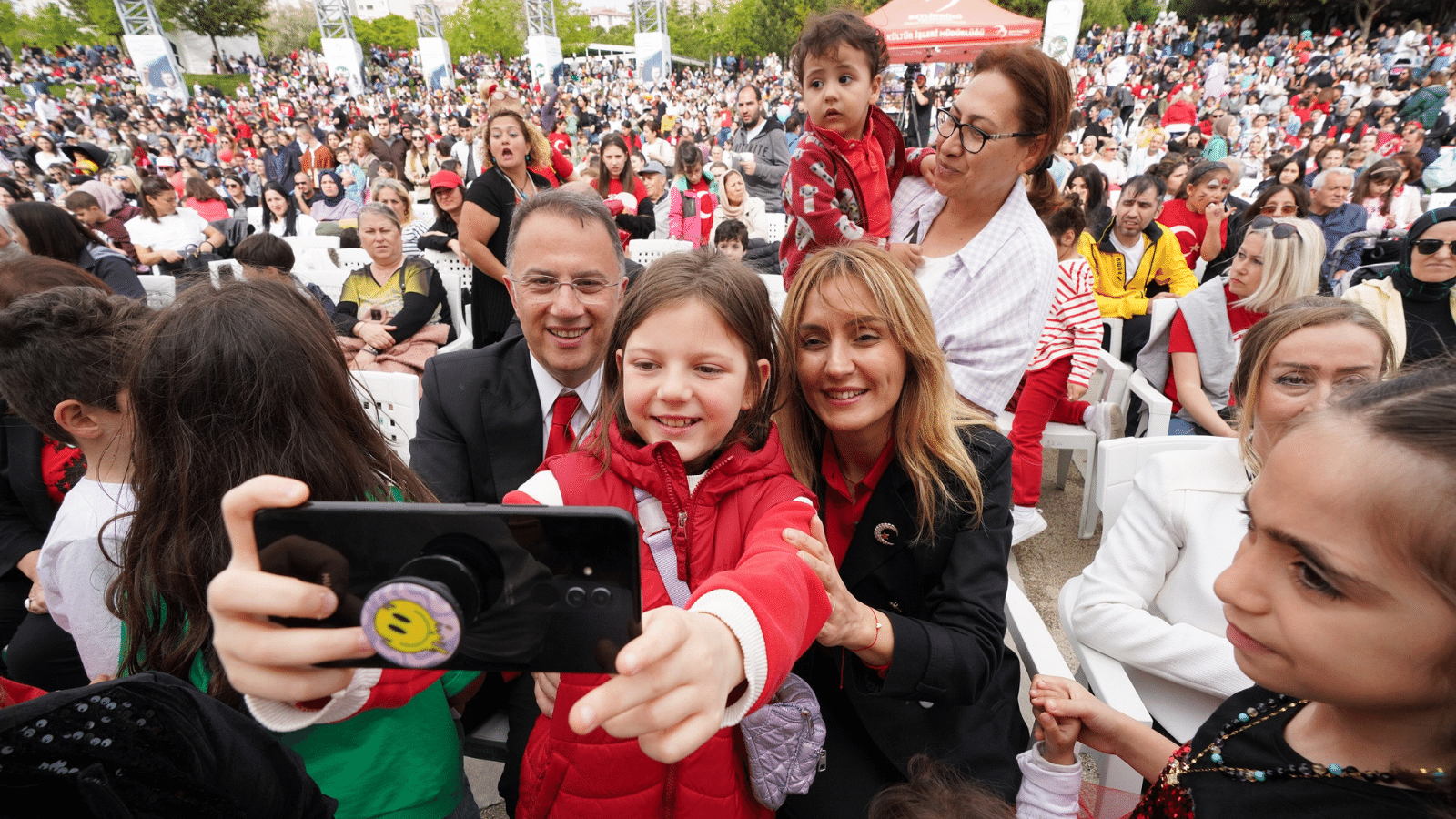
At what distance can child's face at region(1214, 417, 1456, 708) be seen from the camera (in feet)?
2.33

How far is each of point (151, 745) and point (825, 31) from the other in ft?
8.58

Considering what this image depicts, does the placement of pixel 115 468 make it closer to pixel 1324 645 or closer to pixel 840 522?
pixel 840 522

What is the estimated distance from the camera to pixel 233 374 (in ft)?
3.66

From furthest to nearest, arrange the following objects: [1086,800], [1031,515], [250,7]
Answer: [250,7] < [1031,515] < [1086,800]

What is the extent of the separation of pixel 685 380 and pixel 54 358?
1.55m

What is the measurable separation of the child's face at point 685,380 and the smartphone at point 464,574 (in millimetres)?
593

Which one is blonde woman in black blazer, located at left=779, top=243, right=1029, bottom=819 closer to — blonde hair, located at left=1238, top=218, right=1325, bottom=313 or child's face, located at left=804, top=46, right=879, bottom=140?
child's face, located at left=804, top=46, right=879, bottom=140

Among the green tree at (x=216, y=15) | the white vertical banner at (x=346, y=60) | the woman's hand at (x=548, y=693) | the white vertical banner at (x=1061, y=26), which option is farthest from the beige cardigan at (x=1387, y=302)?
the green tree at (x=216, y=15)

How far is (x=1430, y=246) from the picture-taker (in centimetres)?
309

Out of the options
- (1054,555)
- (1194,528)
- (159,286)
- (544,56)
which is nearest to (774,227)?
(1054,555)

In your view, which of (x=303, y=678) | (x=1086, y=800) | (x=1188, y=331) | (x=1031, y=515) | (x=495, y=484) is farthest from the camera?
(x=1188, y=331)

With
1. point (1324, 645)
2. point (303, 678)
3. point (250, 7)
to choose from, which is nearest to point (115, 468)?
point (303, 678)

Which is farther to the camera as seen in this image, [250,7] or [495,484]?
[250,7]

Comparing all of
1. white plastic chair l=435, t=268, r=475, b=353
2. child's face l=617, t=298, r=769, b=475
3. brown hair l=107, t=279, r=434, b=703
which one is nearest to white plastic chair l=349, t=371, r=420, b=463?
white plastic chair l=435, t=268, r=475, b=353
